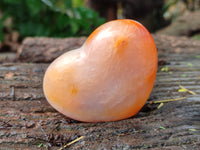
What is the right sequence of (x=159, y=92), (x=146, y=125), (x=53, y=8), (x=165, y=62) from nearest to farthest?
(x=146, y=125) < (x=159, y=92) < (x=165, y=62) < (x=53, y=8)

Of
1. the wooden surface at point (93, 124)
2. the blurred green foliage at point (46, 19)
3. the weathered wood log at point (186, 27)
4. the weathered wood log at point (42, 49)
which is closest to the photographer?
the wooden surface at point (93, 124)

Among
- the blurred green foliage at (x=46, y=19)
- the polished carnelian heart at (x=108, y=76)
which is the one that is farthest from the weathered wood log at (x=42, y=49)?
the blurred green foliage at (x=46, y=19)

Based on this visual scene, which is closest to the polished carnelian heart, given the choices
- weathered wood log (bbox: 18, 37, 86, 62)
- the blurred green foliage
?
weathered wood log (bbox: 18, 37, 86, 62)

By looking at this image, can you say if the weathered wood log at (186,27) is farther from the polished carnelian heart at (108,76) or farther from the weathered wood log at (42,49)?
the polished carnelian heart at (108,76)

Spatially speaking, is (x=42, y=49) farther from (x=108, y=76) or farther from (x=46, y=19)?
(x=46, y=19)

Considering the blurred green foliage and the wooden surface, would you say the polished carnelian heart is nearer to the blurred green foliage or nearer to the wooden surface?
the wooden surface

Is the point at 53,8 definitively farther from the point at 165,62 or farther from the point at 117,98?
the point at 117,98

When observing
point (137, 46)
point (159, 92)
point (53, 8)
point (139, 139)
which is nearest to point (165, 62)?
point (159, 92)
